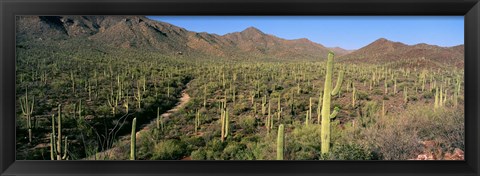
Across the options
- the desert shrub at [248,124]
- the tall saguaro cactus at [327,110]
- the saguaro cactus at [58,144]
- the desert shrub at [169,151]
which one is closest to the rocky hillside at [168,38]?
the tall saguaro cactus at [327,110]

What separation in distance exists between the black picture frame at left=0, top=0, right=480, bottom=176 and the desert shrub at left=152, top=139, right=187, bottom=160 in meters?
0.65

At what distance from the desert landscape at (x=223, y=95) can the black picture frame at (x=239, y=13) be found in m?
0.37

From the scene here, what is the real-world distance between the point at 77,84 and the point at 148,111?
0.74 m

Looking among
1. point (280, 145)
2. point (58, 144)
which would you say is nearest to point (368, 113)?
point (280, 145)

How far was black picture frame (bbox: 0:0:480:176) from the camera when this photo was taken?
3053 millimetres

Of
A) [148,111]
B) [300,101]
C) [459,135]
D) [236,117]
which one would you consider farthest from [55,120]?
[459,135]

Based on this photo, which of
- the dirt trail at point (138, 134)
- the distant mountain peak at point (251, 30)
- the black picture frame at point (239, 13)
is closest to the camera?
the black picture frame at point (239, 13)

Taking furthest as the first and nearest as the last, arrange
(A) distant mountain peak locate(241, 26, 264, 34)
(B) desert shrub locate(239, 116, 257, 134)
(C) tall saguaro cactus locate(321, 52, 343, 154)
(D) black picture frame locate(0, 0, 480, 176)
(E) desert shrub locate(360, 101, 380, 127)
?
(E) desert shrub locate(360, 101, 380, 127)
(B) desert shrub locate(239, 116, 257, 134)
(A) distant mountain peak locate(241, 26, 264, 34)
(C) tall saguaro cactus locate(321, 52, 343, 154)
(D) black picture frame locate(0, 0, 480, 176)

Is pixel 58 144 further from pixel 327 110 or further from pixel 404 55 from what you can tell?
pixel 404 55

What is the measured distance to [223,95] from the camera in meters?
4.44

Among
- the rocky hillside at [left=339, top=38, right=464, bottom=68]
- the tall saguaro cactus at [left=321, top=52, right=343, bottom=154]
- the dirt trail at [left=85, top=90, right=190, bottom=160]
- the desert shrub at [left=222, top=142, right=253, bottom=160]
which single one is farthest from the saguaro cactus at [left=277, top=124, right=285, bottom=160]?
the dirt trail at [left=85, top=90, right=190, bottom=160]

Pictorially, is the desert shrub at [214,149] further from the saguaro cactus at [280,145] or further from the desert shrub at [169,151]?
the saguaro cactus at [280,145]

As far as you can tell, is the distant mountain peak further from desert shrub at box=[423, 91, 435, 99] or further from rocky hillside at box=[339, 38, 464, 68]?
desert shrub at box=[423, 91, 435, 99]

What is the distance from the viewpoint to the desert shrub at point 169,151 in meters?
3.86
